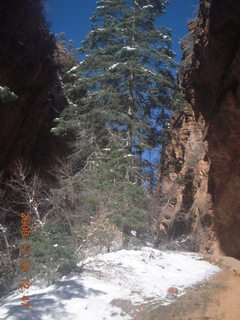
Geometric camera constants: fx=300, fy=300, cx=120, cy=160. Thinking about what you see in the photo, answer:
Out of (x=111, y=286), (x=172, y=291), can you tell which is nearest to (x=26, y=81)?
(x=111, y=286)

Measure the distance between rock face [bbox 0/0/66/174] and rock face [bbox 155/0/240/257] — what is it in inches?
263

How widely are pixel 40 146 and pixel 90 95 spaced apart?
14.4 ft

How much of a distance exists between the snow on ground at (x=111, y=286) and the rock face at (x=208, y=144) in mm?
1920

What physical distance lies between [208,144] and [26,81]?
8.84 m

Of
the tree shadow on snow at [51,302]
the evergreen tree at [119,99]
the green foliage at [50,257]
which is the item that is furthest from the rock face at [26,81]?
the tree shadow on snow at [51,302]

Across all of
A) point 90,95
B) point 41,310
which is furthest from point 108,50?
point 41,310

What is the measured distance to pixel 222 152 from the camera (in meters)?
10.3

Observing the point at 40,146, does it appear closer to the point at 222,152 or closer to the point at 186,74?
the point at 186,74

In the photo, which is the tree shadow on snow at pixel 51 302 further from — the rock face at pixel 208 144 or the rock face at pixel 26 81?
the rock face at pixel 26 81

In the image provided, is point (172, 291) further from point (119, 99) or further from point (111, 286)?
point (119, 99)

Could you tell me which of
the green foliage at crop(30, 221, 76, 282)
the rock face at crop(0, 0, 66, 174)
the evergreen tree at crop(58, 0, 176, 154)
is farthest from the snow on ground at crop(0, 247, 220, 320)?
the rock face at crop(0, 0, 66, 174)

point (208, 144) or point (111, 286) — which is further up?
point (208, 144)

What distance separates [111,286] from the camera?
7207 millimetres

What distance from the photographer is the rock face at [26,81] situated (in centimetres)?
1334
